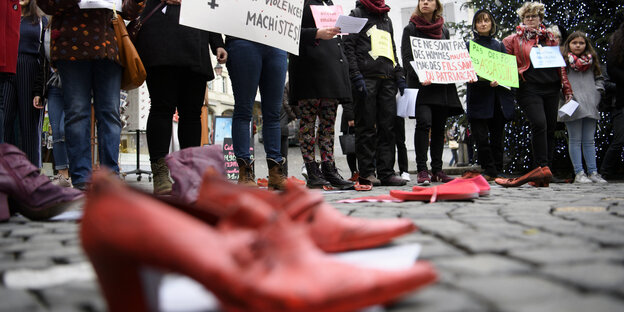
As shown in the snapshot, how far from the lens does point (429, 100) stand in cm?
535

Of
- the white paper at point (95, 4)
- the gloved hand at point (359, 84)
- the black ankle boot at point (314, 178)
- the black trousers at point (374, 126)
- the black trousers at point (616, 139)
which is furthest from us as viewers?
the black trousers at point (616, 139)

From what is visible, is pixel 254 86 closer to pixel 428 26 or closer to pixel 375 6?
pixel 375 6

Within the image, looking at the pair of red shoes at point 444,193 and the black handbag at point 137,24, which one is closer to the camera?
the pair of red shoes at point 444,193

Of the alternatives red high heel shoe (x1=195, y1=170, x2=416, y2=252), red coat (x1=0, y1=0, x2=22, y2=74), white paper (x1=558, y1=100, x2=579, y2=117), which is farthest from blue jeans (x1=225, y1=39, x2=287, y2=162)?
white paper (x1=558, y1=100, x2=579, y2=117)

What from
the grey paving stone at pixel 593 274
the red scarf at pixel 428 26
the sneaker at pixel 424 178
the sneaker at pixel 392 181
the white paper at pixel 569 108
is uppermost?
the red scarf at pixel 428 26

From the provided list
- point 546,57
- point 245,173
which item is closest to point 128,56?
point 245,173

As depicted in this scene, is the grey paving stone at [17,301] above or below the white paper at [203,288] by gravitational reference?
below

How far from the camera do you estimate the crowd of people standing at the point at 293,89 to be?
3.39m

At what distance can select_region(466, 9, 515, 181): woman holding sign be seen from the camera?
559 cm

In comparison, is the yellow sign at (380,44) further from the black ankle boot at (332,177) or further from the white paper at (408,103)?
the black ankle boot at (332,177)

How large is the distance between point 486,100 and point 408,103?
38.7 inches

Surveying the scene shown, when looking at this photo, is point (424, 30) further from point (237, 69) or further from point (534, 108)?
point (237, 69)

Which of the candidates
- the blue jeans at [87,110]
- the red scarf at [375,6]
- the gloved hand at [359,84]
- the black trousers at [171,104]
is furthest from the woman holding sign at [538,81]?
the blue jeans at [87,110]

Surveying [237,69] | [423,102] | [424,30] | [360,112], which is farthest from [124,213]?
[424,30]
